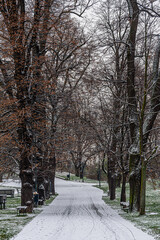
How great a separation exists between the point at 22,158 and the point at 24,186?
147cm

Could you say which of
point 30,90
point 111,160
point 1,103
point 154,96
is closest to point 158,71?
point 154,96

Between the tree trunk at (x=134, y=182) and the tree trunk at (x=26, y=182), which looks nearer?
the tree trunk at (x=134, y=182)

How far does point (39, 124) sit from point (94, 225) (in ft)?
26.2

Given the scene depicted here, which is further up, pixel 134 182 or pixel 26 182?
pixel 134 182

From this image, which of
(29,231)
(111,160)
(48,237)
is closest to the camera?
(48,237)

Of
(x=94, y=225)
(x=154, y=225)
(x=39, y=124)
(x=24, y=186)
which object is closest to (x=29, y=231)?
(x=94, y=225)

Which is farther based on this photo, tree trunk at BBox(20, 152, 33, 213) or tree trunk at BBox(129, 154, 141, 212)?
tree trunk at BBox(20, 152, 33, 213)

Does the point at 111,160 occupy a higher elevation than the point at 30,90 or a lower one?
lower

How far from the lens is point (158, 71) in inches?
770

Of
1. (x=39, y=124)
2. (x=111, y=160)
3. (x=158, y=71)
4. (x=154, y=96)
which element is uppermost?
(x=158, y=71)

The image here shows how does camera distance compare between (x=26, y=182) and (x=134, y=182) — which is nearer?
(x=134, y=182)

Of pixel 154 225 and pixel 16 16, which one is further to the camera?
pixel 16 16

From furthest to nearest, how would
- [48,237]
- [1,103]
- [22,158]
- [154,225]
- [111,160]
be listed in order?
[111,160]
[22,158]
[1,103]
[154,225]
[48,237]

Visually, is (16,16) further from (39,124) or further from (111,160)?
(111,160)
